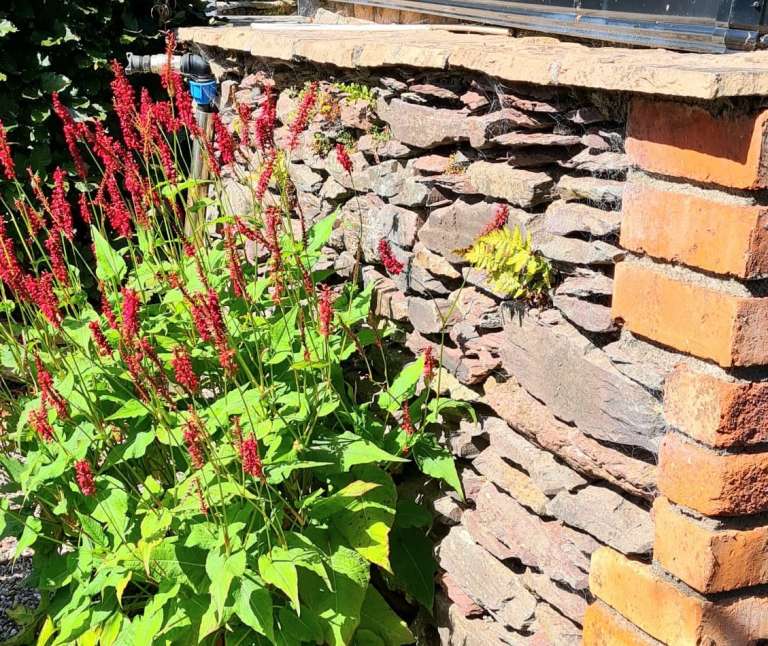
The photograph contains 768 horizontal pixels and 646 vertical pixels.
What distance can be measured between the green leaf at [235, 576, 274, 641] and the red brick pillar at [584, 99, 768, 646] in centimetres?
89

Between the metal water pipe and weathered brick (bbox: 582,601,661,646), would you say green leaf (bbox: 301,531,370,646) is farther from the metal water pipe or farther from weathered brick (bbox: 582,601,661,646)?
the metal water pipe

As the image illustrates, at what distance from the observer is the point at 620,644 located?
2.28m

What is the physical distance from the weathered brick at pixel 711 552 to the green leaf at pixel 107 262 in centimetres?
192

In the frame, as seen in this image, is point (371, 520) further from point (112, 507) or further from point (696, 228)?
point (696, 228)

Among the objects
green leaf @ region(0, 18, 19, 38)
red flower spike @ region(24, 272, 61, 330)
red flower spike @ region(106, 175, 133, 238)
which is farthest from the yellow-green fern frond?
green leaf @ region(0, 18, 19, 38)

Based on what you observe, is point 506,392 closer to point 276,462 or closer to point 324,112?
point 276,462

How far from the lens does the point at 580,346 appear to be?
2.29 m

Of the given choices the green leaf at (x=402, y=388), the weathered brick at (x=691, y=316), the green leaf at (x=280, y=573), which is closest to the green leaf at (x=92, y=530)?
the green leaf at (x=280, y=573)

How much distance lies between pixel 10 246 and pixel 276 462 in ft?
3.19

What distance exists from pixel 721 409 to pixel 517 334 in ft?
2.25

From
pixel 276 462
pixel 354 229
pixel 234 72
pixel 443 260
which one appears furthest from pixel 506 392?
pixel 234 72

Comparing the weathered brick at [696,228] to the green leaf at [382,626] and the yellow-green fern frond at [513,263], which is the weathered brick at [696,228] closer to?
the yellow-green fern frond at [513,263]

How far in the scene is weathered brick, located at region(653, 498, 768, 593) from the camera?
80.2 inches

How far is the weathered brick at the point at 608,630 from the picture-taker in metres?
2.25
